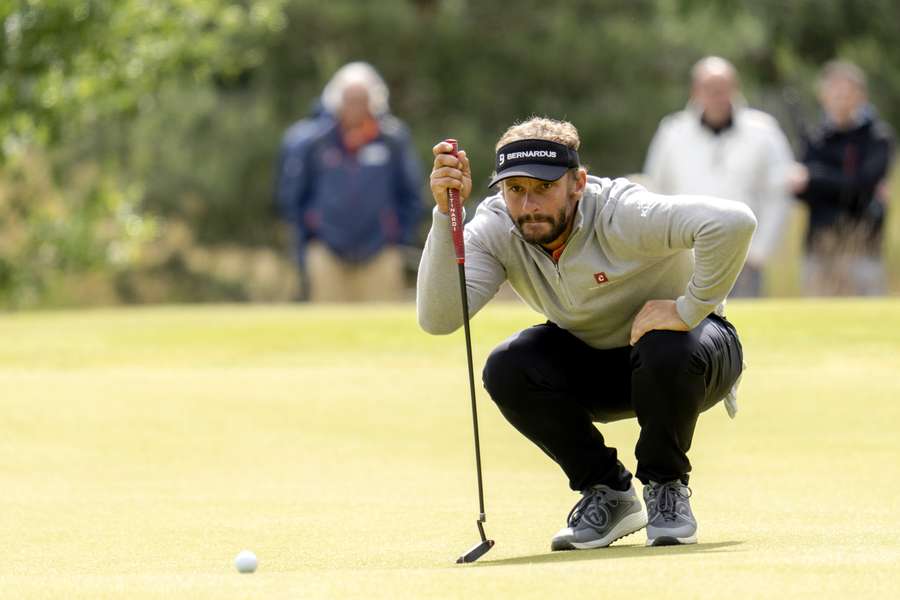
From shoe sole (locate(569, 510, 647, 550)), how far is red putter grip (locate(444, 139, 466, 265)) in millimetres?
907

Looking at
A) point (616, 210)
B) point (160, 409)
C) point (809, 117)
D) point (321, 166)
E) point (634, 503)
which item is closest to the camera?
point (616, 210)

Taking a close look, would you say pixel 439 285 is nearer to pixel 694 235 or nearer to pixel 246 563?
pixel 694 235

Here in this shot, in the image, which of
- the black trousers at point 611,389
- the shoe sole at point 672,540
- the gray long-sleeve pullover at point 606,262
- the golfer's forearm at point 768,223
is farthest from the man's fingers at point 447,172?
the golfer's forearm at point 768,223

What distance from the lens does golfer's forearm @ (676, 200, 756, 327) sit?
5117 millimetres

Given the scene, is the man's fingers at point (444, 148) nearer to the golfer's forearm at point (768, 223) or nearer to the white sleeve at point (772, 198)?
the white sleeve at point (772, 198)

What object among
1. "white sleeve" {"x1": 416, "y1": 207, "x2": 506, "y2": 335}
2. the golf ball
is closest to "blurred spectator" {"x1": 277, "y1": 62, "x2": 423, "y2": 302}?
"white sleeve" {"x1": 416, "y1": 207, "x2": 506, "y2": 335}

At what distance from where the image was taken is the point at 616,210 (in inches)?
207

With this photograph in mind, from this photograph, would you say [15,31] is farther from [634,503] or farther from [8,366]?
[634,503]

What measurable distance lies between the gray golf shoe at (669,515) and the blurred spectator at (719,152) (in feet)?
24.5

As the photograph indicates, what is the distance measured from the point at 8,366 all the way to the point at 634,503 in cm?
682

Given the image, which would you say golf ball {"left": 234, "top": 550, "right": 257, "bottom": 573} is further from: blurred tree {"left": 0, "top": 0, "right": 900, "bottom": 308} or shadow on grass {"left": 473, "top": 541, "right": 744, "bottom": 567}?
blurred tree {"left": 0, "top": 0, "right": 900, "bottom": 308}

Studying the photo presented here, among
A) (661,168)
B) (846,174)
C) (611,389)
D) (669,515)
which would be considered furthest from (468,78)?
(669,515)

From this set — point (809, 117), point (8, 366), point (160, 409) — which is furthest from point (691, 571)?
point (809, 117)

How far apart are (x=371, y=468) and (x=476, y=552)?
2.56 m
